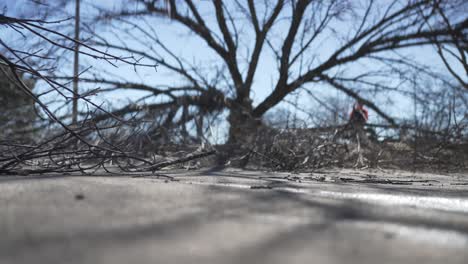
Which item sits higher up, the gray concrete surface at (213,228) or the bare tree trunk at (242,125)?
the bare tree trunk at (242,125)

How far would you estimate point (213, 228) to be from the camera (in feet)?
2.95

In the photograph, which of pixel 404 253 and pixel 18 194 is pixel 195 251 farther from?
pixel 18 194

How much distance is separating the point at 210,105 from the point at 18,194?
206 inches

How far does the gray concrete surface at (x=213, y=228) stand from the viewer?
731 mm

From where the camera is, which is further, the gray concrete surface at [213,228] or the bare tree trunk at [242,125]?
the bare tree trunk at [242,125]

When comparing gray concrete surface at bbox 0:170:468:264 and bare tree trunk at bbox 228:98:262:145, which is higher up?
bare tree trunk at bbox 228:98:262:145

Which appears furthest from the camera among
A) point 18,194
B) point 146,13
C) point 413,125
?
point 146,13

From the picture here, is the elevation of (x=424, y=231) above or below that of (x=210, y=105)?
below

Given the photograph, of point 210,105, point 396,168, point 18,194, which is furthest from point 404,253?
point 210,105

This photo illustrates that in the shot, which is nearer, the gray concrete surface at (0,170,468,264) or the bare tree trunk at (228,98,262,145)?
the gray concrete surface at (0,170,468,264)

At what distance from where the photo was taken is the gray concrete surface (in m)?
0.73

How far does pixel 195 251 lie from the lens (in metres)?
0.74

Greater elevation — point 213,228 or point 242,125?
point 242,125

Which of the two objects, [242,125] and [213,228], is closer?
[213,228]
